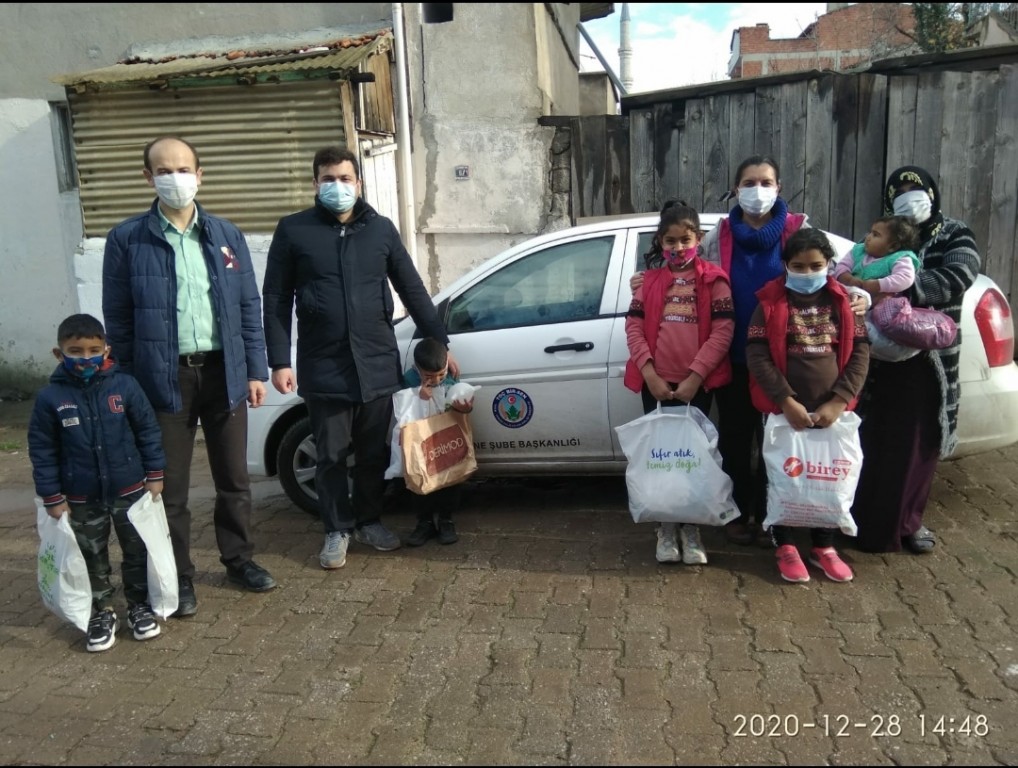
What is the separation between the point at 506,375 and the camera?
4723 mm

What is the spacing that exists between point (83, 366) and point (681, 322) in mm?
2582

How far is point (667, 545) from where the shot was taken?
424 cm

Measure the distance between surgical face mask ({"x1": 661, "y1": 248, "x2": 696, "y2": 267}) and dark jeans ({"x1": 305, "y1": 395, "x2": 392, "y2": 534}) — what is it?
1570mm

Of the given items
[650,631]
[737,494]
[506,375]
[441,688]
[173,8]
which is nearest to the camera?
[441,688]

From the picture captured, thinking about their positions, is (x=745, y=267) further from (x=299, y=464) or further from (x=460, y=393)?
(x=299, y=464)

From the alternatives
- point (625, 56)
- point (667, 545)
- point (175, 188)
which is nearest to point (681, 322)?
point (667, 545)

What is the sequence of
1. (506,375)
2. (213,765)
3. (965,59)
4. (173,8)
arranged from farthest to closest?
(173,8) → (965,59) → (506,375) → (213,765)

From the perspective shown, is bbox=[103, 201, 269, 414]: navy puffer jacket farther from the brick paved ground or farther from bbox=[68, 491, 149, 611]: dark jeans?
the brick paved ground

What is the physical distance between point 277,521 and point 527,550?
1661mm

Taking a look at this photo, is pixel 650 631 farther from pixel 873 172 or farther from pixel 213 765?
pixel 873 172

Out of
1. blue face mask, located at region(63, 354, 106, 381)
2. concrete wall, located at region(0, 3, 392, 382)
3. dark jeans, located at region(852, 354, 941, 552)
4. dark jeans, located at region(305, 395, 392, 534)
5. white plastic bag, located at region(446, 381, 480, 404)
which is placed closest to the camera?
blue face mask, located at region(63, 354, 106, 381)

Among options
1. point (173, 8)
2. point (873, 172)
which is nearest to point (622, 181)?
point (873, 172)

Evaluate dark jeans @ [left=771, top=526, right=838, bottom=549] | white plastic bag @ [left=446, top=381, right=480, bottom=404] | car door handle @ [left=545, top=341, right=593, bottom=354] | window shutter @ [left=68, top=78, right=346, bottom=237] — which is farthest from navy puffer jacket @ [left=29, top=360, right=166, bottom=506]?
window shutter @ [left=68, top=78, right=346, bottom=237]

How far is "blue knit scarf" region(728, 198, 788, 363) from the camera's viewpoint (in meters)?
4.04
